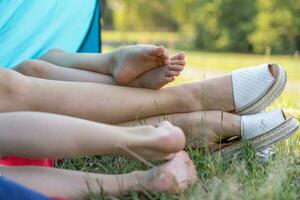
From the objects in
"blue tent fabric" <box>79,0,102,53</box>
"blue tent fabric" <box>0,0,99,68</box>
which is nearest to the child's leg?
"blue tent fabric" <box>0,0,99,68</box>

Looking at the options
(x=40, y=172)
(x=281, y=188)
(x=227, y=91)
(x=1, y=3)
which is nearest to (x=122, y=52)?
(x=227, y=91)

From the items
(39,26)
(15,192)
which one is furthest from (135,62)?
(39,26)

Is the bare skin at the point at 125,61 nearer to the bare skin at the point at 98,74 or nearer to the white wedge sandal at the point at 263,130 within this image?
the bare skin at the point at 98,74

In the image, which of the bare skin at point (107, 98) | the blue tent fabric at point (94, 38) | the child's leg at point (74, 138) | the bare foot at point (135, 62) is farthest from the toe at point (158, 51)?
the blue tent fabric at point (94, 38)

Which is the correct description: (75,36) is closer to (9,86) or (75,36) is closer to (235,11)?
(9,86)

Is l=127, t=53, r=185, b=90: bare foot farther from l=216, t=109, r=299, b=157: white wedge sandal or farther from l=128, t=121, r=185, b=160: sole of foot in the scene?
l=128, t=121, r=185, b=160: sole of foot

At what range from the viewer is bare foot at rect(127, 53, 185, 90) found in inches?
62.2

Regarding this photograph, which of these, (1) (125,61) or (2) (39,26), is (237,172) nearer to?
(1) (125,61)

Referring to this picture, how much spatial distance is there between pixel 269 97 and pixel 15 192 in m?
0.75

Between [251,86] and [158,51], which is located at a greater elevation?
[158,51]

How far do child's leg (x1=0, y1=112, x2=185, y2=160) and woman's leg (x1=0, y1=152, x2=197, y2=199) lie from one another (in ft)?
0.20

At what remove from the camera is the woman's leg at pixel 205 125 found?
1.61m

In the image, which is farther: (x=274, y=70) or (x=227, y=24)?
(x=227, y=24)

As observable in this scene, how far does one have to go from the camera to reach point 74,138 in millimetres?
1201
